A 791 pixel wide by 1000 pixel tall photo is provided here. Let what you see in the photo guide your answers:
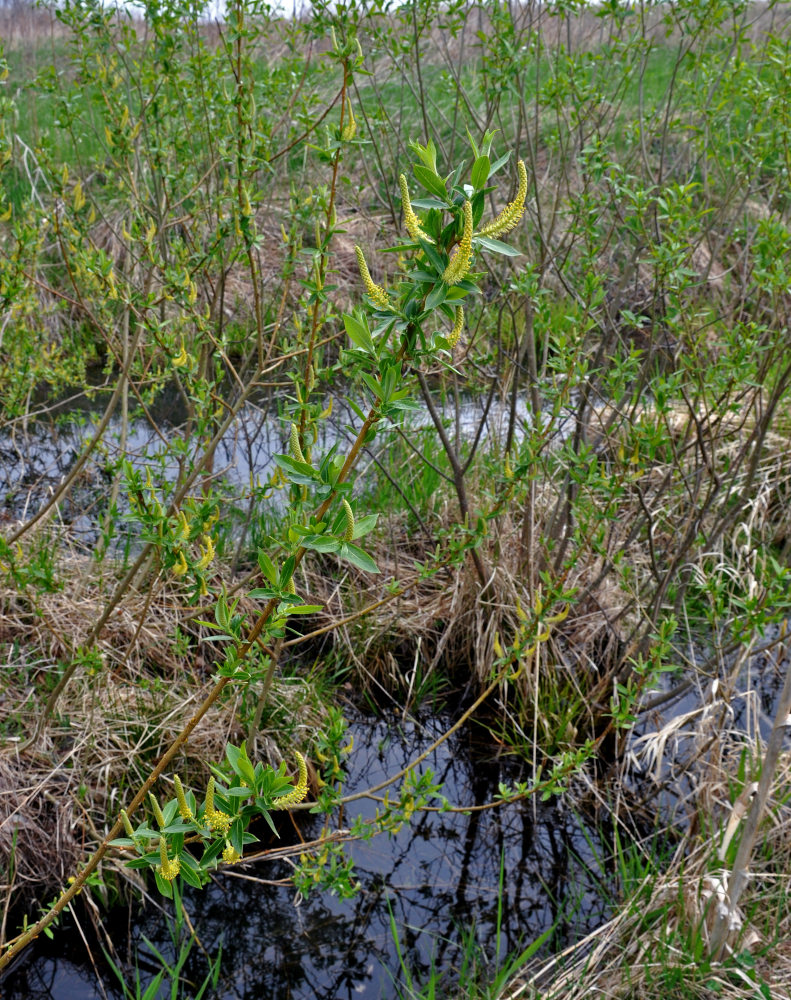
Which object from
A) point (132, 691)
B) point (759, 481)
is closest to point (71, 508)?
point (132, 691)

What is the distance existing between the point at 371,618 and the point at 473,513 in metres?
0.75

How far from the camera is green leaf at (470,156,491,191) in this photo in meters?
1.02

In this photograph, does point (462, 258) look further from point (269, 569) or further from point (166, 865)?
point (166, 865)

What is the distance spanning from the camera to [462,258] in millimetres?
1001

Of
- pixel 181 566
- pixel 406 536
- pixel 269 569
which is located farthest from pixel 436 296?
pixel 406 536

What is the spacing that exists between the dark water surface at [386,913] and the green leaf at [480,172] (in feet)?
6.44

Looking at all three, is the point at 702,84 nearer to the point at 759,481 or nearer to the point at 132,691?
the point at 759,481

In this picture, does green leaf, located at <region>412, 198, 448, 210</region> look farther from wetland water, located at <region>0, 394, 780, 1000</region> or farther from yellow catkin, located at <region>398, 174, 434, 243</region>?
wetland water, located at <region>0, 394, 780, 1000</region>

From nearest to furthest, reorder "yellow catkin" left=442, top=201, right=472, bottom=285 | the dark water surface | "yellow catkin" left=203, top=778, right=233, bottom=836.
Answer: "yellow catkin" left=442, top=201, right=472, bottom=285, "yellow catkin" left=203, top=778, right=233, bottom=836, the dark water surface

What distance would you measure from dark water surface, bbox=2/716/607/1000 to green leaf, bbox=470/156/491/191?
1962 millimetres

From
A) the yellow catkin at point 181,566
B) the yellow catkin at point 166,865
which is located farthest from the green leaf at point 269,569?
the yellow catkin at point 181,566

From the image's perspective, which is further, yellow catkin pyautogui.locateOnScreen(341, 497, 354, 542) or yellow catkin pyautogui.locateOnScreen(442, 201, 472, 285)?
yellow catkin pyautogui.locateOnScreen(341, 497, 354, 542)

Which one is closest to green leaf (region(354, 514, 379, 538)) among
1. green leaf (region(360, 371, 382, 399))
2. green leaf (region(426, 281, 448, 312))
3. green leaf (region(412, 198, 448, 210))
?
green leaf (region(360, 371, 382, 399))

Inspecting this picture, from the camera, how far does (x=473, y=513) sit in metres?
4.12
